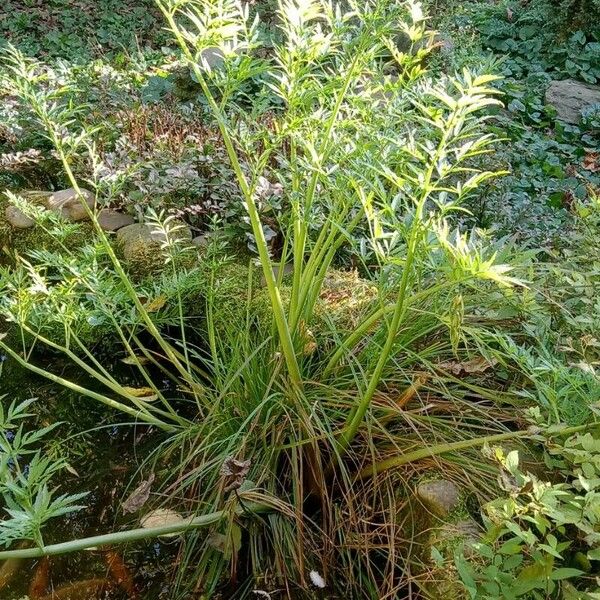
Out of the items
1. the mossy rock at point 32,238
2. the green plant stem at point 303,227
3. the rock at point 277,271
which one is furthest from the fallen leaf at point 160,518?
the mossy rock at point 32,238

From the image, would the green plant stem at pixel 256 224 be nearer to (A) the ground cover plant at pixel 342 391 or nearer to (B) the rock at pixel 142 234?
(A) the ground cover plant at pixel 342 391

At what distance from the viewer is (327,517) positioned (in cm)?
191

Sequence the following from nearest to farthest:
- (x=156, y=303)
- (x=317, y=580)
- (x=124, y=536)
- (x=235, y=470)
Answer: (x=124, y=536), (x=235, y=470), (x=317, y=580), (x=156, y=303)

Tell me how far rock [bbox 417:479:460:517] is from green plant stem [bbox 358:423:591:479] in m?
0.08

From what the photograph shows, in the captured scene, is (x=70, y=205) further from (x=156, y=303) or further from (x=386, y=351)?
(x=386, y=351)

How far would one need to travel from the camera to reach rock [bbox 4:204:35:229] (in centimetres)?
341

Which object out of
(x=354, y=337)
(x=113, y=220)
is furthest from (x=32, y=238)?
(x=354, y=337)

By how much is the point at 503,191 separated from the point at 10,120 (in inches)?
120

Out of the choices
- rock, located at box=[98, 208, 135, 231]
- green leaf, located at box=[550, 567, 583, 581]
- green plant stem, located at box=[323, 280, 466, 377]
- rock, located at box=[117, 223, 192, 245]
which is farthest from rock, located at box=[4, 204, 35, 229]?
green leaf, located at box=[550, 567, 583, 581]

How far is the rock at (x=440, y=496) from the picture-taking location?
1.75 m

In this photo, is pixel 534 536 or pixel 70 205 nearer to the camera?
pixel 534 536

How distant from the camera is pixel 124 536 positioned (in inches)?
60.1

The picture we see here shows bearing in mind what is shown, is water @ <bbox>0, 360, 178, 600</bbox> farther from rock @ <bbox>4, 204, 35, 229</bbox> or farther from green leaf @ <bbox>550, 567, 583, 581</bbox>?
green leaf @ <bbox>550, 567, 583, 581</bbox>

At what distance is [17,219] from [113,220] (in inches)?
21.5
